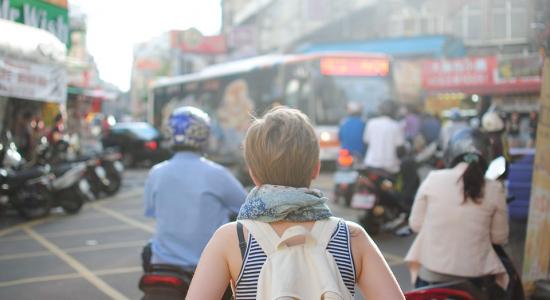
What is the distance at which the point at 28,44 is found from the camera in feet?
32.6

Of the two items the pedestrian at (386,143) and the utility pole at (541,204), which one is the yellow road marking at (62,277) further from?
the utility pole at (541,204)

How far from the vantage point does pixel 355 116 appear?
428 inches

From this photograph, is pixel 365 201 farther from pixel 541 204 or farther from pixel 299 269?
pixel 299 269

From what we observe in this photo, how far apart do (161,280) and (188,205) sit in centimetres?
44

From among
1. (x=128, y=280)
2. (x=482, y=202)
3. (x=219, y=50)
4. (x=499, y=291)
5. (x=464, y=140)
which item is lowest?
(x=128, y=280)

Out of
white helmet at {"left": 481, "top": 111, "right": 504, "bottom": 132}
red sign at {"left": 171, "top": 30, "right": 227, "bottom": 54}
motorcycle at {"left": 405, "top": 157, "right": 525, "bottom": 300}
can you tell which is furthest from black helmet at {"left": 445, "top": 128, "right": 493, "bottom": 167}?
red sign at {"left": 171, "top": 30, "right": 227, "bottom": 54}

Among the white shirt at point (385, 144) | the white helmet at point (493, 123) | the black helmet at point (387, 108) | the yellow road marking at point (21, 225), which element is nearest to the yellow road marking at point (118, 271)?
the yellow road marking at point (21, 225)

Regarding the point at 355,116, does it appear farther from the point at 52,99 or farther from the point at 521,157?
the point at 52,99

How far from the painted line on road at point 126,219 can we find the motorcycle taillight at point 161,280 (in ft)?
21.3

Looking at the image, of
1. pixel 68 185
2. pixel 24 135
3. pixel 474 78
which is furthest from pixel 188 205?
pixel 474 78

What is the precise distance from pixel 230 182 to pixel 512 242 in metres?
5.75

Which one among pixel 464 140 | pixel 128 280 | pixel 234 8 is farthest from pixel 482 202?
pixel 234 8

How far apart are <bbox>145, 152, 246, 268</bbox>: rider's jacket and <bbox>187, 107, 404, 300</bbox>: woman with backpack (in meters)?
1.74

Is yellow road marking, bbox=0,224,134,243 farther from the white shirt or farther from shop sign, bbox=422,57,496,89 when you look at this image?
shop sign, bbox=422,57,496,89
